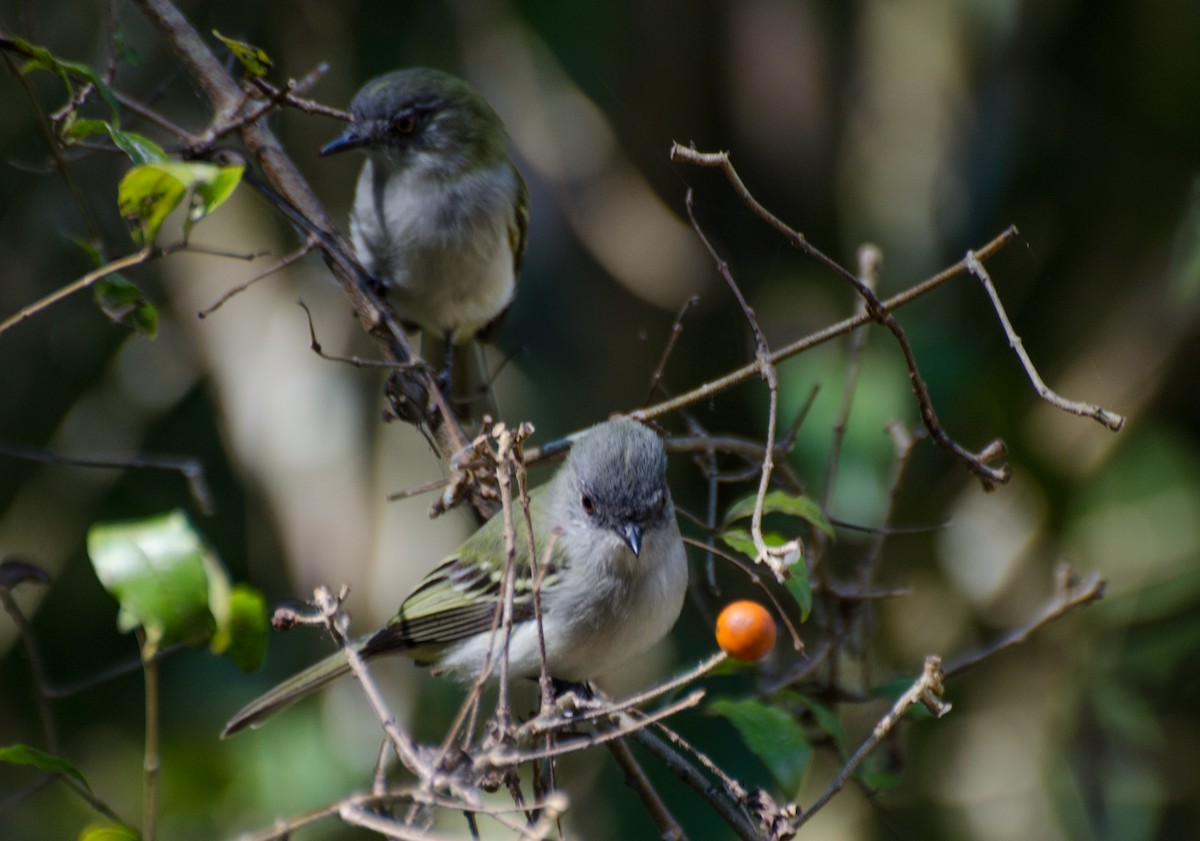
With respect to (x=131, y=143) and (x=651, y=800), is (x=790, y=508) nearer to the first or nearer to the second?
(x=651, y=800)

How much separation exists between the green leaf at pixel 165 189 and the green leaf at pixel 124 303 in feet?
1.36

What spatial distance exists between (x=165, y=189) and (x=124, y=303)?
625 mm

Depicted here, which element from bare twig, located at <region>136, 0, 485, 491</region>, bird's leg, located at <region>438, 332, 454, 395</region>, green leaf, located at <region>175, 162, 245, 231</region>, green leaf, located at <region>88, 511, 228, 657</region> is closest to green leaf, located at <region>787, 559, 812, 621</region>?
bare twig, located at <region>136, 0, 485, 491</region>

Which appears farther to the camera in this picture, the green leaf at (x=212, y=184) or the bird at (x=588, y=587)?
the bird at (x=588, y=587)

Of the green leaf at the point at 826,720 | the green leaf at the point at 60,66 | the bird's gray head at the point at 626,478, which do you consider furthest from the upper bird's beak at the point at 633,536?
the green leaf at the point at 60,66

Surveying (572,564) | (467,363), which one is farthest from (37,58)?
(467,363)

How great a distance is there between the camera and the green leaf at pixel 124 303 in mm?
2424

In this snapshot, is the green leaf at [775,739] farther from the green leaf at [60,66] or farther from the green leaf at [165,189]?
the green leaf at [60,66]

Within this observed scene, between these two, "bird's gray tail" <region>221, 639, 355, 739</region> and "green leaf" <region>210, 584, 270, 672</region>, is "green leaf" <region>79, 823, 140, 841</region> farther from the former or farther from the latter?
"bird's gray tail" <region>221, 639, 355, 739</region>

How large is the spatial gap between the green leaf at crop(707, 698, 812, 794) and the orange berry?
1.35 ft

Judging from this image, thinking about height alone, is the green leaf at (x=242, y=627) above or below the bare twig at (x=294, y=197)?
below

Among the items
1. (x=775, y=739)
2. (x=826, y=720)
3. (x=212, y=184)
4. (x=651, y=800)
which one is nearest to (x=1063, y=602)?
(x=826, y=720)

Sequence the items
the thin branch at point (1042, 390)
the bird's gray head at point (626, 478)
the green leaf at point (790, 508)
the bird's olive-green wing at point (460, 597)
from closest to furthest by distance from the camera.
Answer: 1. the thin branch at point (1042, 390)
2. the green leaf at point (790, 508)
3. the bird's gray head at point (626, 478)
4. the bird's olive-green wing at point (460, 597)

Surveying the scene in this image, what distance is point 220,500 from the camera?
5.67 metres
